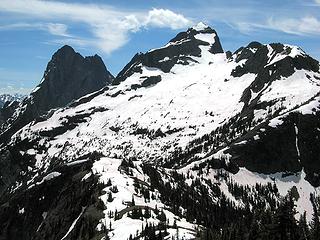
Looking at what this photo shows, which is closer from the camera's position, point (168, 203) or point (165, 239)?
point (165, 239)

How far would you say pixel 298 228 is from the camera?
113750mm

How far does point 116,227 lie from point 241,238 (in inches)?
1419

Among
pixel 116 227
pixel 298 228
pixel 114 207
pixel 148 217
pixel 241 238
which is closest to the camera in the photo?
pixel 298 228

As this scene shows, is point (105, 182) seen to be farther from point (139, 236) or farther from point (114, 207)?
point (139, 236)

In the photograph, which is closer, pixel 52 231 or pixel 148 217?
pixel 148 217

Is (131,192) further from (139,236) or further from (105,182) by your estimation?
(139,236)

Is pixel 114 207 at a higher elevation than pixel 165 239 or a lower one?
higher

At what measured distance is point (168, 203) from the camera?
643ft

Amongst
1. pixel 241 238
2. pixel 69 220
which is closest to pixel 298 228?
pixel 241 238

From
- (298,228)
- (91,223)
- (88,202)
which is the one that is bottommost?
(298,228)

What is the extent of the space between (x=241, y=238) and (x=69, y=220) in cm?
8247

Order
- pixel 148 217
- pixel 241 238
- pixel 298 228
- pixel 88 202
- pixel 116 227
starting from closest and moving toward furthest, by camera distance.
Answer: pixel 298 228 < pixel 241 238 < pixel 116 227 < pixel 148 217 < pixel 88 202

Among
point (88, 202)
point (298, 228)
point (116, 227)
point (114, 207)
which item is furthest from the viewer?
point (88, 202)

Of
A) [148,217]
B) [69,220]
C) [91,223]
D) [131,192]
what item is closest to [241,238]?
[148,217]
